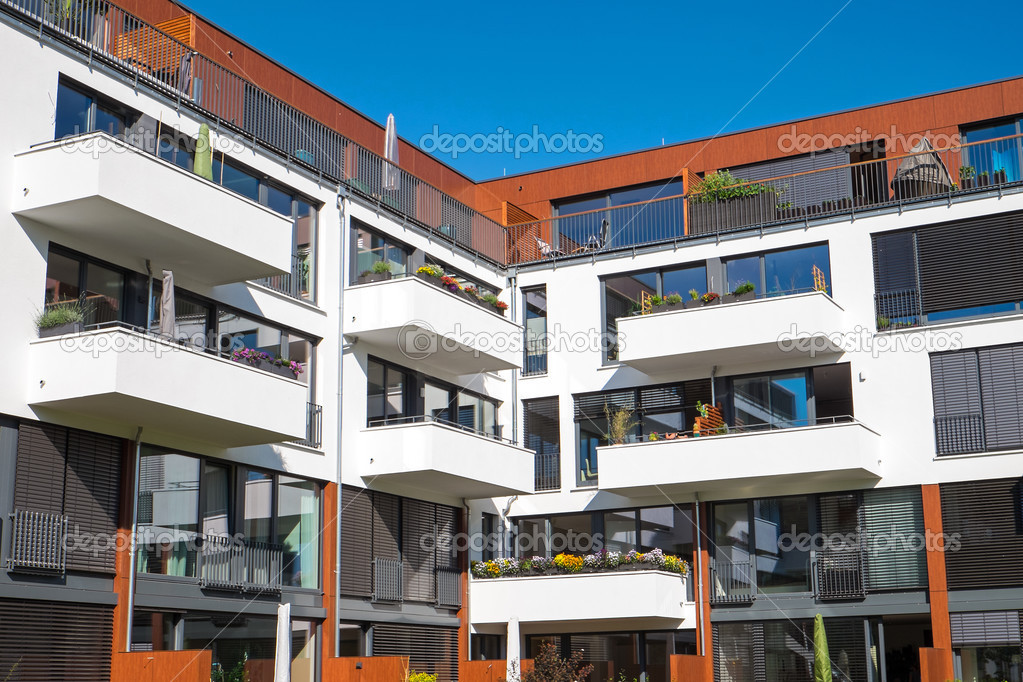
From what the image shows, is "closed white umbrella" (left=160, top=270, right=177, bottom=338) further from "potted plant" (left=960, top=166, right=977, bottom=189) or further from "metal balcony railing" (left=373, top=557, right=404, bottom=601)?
"potted plant" (left=960, top=166, right=977, bottom=189)

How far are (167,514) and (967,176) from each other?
58.7 feet

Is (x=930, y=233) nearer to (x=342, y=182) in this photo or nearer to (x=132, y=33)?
(x=342, y=182)

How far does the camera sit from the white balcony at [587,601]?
80.2 ft

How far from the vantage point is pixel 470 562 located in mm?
26188

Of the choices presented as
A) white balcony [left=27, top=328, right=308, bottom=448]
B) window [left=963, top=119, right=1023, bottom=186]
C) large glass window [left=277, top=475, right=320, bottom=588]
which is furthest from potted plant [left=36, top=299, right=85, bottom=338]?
window [left=963, top=119, right=1023, bottom=186]

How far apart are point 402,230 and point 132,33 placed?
293 inches

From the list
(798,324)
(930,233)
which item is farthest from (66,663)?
(930,233)

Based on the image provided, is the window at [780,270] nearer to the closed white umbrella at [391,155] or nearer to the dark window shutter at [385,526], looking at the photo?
the closed white umbrella at [391,155]

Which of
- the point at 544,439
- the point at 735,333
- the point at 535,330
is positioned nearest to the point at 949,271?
the point at 735,333

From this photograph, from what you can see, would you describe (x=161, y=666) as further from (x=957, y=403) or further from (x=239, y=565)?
(x=957, y=403)

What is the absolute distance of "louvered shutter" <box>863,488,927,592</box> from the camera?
76.4ft

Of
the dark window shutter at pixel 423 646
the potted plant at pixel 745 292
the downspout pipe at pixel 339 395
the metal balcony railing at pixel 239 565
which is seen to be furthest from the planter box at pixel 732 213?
the metal balcony railing at pixel 239 565

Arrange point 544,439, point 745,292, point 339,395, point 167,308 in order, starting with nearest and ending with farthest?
point 167,308
point 339,395
point 745,292
point 544,439

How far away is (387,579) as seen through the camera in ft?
76.5
